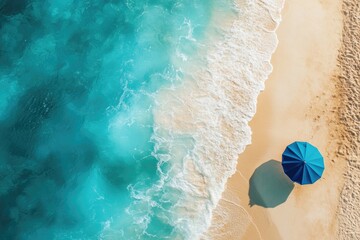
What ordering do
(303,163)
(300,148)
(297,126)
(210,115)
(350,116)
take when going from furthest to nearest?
(210,115), (350,116), (297,126), (300,148), (303,163)

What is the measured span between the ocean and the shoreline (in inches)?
26.0

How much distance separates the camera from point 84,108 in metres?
23.3

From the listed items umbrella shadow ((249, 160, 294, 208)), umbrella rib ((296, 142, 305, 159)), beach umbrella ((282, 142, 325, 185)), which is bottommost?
umbrella shadow ((249, 160, 294, 208))

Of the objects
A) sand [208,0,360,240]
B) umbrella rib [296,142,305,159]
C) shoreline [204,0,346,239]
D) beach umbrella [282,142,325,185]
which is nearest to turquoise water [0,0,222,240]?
shoreline [204,0,346,239]

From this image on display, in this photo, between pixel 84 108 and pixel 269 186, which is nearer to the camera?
pixel 269 186

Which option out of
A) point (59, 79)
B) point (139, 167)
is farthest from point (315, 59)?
point (59, 79)

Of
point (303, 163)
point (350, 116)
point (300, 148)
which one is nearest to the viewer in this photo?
point (303, 163)

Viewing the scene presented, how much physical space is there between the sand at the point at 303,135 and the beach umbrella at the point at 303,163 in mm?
1118

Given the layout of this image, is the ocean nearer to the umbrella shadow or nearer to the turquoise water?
the turquoise water

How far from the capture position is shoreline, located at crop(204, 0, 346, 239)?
778 inches

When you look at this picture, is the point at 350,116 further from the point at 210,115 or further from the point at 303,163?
the point at 210,115

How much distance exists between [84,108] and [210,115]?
730 centimetres

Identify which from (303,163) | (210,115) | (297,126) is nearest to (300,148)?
(303,163)

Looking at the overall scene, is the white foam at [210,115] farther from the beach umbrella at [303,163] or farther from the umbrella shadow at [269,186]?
the beach umbrella at [303,163]
